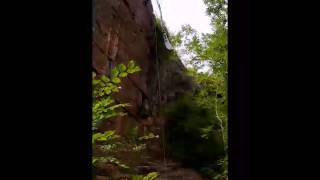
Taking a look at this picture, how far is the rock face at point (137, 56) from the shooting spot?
18.5 ft

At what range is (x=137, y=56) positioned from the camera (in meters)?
6.38

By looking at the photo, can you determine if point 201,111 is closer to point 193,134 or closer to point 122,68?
point 193,134

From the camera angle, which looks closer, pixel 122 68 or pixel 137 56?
pixel 122 68

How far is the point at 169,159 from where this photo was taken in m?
5.98

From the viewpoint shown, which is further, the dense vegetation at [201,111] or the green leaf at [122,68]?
the dense vegetation at [201,111]

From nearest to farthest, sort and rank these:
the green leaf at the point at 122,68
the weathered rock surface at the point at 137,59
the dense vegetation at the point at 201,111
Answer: the green leaf at the point at 122,68
the dense vegetation at the point at 201,111
the weathered rock surface at the point at 137,59

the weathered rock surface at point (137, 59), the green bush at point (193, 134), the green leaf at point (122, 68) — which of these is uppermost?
the weathered rock surface at point (137, 59)

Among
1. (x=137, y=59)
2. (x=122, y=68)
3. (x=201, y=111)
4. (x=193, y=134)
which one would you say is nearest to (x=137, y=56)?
(x=137, y=59)

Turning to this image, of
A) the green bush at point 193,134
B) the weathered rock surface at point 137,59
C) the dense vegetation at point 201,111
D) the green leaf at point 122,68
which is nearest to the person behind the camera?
the green leaf at point 122,68

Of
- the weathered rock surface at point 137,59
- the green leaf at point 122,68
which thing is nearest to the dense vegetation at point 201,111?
the weathered rock surface at point 137,59

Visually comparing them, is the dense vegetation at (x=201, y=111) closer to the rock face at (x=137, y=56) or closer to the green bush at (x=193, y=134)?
the green bush at (x=193, y=134)

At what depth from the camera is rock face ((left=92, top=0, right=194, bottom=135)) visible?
5.65m

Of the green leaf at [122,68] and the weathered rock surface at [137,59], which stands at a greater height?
the weathered rock surface at [137,59]
